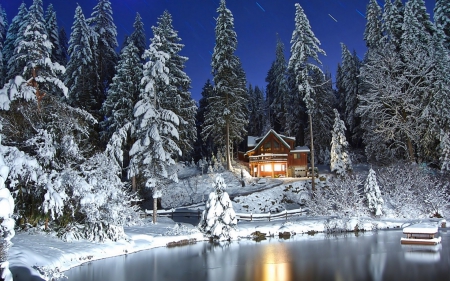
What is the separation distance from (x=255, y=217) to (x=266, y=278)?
1666 cm

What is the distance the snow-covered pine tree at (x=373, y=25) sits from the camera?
44.5 m

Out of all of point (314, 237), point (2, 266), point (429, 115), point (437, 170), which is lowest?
point (314, 237)

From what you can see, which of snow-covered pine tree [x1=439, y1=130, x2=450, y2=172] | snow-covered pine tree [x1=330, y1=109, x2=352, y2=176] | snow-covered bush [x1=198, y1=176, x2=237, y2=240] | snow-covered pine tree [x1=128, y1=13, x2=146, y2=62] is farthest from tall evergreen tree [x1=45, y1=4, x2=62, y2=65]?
snow-covered pine tree [x1=439, y1=130, x2=450, y2=172]

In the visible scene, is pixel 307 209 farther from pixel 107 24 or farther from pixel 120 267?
pixel 107 24

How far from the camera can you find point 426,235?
Answer: 20656 millimetres

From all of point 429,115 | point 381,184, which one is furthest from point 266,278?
point 429,115

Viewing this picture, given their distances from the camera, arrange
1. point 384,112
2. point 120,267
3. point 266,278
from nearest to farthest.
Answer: point 266,278 → point 120,267 → point 384,112

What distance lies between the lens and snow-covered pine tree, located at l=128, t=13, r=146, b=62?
41125 mm

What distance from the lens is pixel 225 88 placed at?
4400 centimetres

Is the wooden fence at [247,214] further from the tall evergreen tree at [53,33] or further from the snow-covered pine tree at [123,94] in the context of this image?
the tall evergreen tree at [53,33]

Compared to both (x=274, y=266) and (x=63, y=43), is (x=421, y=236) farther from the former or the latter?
(x=63, y=43)

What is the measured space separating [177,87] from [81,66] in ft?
33.4

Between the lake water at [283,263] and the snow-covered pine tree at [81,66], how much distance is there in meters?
21.3

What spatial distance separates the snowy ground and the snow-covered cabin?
4.37m
